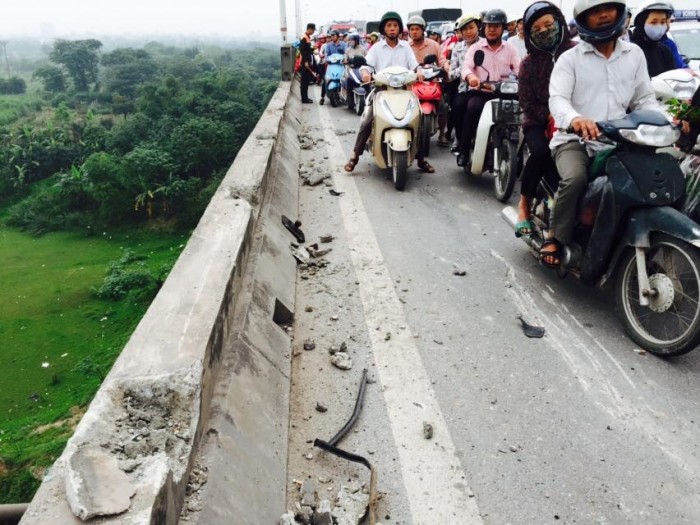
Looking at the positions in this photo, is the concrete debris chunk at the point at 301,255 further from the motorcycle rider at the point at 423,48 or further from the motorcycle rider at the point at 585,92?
the motorcycle rider at the point at 423,48

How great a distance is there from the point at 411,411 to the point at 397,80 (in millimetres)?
4712

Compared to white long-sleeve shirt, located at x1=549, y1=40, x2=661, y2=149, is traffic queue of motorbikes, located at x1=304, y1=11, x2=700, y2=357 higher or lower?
lower

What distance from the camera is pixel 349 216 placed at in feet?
18.8

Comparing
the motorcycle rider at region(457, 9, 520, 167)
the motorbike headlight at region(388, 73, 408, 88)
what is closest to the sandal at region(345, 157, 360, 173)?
the motorbike headlight at region(388, 73, 408, 88)

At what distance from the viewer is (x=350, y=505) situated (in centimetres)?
232

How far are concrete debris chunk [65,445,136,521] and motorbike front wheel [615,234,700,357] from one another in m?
2.67

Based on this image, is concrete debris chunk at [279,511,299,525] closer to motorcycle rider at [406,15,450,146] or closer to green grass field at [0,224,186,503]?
motorcycle rider at [406,15,450,146]

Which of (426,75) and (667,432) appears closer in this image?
(667,432)

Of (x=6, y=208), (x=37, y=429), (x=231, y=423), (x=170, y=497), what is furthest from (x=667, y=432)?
(x=6, y=208)

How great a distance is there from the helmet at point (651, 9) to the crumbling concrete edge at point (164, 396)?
440 cm

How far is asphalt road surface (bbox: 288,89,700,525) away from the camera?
2381mm

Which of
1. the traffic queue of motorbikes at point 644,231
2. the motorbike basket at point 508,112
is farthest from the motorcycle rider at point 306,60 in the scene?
the traffic queue of motorbikes at point 644,231

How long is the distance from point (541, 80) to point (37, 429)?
51.3 ft

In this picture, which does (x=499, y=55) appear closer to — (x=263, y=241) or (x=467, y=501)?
(x=263, y=241)
